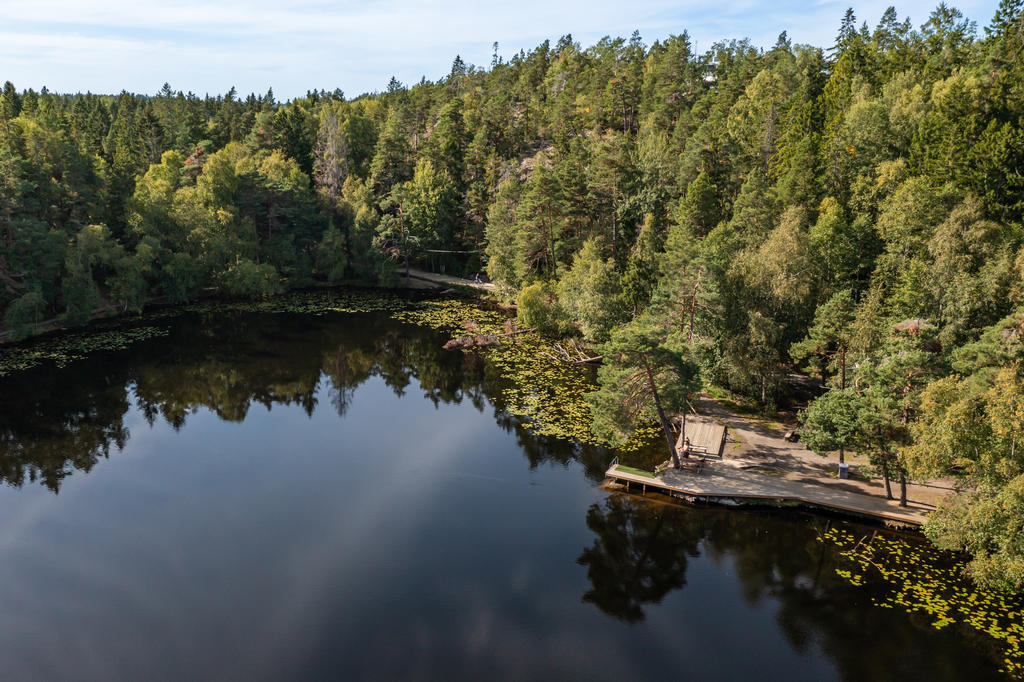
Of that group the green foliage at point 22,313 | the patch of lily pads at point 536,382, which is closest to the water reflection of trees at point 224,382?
the patch of lily pads at point 536,382

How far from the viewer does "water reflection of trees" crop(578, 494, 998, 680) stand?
2286 centimetres

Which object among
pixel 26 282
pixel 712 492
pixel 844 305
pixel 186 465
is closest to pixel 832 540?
pixel 712 492

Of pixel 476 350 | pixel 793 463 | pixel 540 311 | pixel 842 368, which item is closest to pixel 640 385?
pixel 793 463

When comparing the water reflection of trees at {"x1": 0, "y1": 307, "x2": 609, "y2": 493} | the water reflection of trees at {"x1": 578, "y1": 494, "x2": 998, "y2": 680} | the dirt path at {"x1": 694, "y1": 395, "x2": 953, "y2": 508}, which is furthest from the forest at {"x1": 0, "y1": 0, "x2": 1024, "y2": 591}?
the water reflection of trees at {"x1": 0, "y1": 307, "x2": 609, "y2": 493}

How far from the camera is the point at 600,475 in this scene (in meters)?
36.9

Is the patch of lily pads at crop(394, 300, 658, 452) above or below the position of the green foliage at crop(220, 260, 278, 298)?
below

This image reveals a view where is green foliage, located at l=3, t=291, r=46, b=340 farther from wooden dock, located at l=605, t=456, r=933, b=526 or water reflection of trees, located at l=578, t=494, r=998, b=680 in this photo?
water reflection of trees, located at l=578, t=494, r=998, b=680

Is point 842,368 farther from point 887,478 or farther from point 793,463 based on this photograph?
point 887,478

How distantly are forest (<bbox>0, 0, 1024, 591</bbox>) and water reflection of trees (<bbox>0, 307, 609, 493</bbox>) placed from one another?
10686 mm

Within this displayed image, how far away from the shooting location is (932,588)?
2623 centimetres

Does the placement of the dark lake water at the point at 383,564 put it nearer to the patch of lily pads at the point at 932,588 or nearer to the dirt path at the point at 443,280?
the patch of lily pads at the point at 932,588

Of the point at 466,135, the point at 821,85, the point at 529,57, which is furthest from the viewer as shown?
the point at 529,57

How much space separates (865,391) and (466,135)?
88.6m

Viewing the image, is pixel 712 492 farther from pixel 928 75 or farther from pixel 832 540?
pixel 928 75
